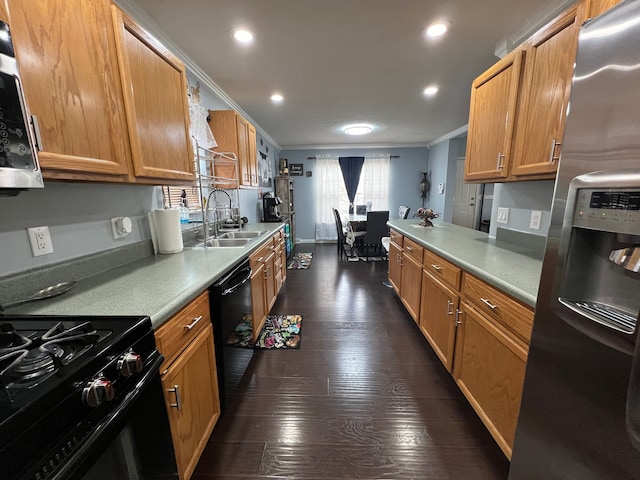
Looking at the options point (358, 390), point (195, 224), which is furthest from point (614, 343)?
point (195, 224)

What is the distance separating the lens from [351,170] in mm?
6164

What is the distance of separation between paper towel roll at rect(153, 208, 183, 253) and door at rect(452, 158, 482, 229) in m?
5.52

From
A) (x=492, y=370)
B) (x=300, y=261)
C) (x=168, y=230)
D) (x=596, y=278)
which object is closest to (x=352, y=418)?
(x=492, y=370)

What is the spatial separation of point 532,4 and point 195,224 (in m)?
2.95

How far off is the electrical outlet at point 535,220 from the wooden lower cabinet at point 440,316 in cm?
75

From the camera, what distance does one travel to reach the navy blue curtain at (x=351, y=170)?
20.1 feet

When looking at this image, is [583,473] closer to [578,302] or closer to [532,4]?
[578,302]

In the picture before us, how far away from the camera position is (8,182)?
2.22 feet

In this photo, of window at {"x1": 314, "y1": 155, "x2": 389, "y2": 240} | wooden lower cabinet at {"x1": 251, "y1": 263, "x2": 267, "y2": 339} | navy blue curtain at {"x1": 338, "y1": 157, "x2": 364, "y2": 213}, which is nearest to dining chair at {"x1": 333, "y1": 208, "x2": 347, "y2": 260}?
window at {"x1": 314, "y1": 155, "x2": 389, "y2": 240}

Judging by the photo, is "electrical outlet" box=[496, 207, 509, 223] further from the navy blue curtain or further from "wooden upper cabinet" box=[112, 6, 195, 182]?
the navy blue curtain

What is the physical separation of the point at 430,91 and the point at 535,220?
2.10 metres

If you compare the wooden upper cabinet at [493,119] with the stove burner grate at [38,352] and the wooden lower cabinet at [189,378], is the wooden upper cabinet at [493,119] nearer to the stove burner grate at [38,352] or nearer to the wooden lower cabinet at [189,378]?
the wooden lower cabinet at [189,378]

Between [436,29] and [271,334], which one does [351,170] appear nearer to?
[436,29]

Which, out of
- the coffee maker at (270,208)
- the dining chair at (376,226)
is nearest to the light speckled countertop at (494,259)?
the dining chair at (376,226)
